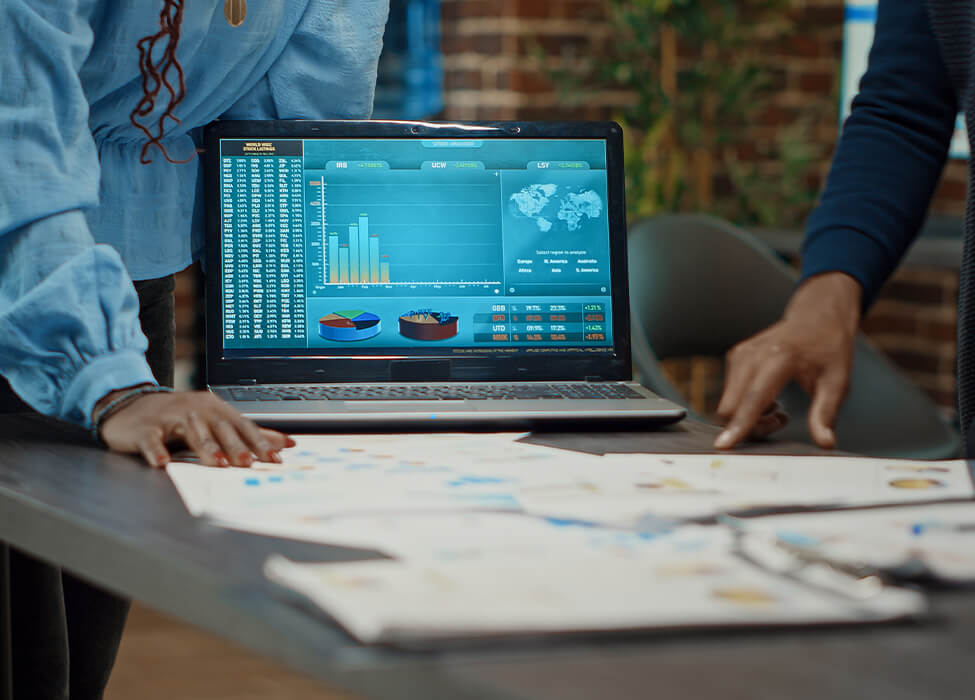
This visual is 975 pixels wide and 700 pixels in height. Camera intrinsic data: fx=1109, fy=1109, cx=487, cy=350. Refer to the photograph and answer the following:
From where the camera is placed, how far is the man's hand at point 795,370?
3.11 ft

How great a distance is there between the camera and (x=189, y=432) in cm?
83

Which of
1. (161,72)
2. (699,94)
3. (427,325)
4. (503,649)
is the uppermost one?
(699,94)

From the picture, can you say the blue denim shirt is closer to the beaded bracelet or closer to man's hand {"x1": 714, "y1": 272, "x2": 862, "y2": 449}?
the beaded bracelet

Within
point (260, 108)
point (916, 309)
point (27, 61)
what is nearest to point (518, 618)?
point (27, 61)

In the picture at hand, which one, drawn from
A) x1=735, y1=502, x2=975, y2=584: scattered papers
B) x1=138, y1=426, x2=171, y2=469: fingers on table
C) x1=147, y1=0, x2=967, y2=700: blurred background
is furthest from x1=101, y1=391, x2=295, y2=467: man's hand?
x1=147, y1=0, x2=967, y2=700: blurred background

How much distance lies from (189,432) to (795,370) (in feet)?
1.69

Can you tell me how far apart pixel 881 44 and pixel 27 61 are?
32.9 inches

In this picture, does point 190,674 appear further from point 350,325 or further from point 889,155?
point 889,155

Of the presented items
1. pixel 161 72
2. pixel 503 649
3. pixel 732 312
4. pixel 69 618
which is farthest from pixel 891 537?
pixel 732 312

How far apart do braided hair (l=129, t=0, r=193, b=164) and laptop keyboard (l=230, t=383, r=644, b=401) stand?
0.91 ft

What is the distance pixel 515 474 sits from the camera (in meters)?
0.80

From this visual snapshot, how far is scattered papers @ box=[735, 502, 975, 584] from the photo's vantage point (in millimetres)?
554

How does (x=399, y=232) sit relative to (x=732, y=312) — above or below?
above

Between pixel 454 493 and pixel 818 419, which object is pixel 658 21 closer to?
pixel 818 419
